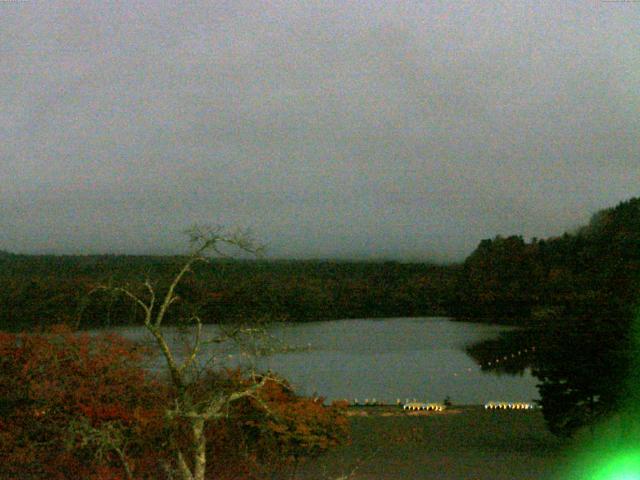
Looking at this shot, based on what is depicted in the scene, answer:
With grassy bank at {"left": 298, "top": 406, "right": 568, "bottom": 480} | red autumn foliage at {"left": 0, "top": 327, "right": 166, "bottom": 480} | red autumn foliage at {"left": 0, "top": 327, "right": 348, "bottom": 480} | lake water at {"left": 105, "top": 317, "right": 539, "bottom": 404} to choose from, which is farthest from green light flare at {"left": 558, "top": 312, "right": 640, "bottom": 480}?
red autumn foliage at {"left": 0, "top": 327, "right": 166, "bottom": 480}

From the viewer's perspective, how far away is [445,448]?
1201 centimetres

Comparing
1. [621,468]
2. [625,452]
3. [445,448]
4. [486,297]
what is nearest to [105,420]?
[445,448]

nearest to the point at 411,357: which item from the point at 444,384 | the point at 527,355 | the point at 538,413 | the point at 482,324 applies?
the point at 527,355

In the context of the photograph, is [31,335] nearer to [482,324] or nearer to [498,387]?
[498,387]

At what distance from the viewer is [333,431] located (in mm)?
9336

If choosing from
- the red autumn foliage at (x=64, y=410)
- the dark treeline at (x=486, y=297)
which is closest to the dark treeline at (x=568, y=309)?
the dark treeline at (x=486, y=297)

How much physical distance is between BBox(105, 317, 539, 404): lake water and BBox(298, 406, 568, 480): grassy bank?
1742mm

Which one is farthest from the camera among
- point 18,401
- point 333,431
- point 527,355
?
point 527,355

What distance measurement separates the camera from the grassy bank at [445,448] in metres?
9.58

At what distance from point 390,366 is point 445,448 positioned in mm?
21662

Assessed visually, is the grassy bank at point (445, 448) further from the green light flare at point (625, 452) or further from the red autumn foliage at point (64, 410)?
the red autumn foliage at point (64, 410)

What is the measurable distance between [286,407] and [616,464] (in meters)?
4.58

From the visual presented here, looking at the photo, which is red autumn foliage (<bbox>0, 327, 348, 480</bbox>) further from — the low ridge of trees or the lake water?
the lake water

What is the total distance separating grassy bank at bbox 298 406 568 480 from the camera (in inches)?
377
